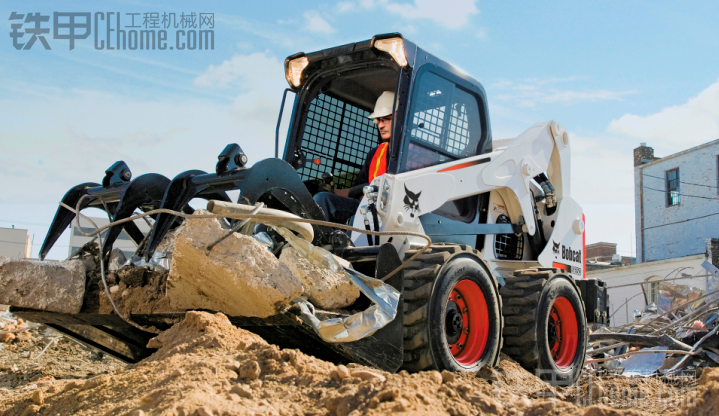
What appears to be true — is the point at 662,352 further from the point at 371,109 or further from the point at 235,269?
the point at 235,269

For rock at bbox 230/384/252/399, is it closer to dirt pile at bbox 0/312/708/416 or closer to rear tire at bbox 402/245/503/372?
dirt pile at bbox 0/312/708/416

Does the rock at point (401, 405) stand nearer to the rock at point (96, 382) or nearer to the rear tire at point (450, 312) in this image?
the rear tire at point (450, 312)

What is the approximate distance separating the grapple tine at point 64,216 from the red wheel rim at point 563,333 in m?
4.55

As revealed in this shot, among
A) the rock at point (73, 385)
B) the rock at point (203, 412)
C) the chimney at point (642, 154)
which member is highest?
the chimney at point (642, 154)

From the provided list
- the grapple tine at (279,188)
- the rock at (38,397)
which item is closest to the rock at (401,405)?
the grapple tine at (279,188)

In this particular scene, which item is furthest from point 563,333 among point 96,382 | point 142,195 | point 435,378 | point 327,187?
point 96,382

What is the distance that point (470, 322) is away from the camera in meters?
5.09

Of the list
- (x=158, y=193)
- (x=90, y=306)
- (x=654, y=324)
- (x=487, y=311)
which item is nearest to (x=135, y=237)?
(x=158, y=193)

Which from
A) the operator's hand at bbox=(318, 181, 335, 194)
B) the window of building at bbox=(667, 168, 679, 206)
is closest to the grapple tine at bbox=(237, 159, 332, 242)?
the operator's hand at bbox=(318, 181, 335, 194)

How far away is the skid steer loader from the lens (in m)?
4.48

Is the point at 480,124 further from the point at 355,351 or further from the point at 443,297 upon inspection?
the point at 355,351

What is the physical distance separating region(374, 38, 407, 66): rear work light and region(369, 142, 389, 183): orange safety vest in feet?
2.46

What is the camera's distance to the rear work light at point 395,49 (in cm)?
539

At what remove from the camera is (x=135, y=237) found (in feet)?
19.0
